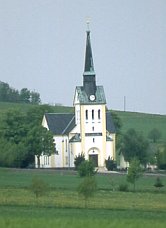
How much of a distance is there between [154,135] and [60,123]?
23451mm

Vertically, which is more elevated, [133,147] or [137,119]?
[137,119]

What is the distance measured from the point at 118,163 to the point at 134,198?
5857 centimetres

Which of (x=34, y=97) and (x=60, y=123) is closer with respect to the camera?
(x=60, y=123)

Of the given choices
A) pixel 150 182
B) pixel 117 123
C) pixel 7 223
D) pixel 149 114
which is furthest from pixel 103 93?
pixel 7 223

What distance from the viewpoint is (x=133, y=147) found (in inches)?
4739

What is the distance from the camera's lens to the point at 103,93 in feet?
404

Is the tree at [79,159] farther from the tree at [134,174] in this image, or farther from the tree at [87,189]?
the tree at [87,189]

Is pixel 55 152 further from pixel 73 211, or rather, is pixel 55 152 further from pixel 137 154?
pixel 73 211

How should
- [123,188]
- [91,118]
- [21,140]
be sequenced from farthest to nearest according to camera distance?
[91,118] → [21,140] → [123,188]

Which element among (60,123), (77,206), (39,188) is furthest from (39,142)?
(77,206)

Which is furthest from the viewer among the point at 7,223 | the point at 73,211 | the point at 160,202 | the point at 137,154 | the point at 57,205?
the point at 137,154

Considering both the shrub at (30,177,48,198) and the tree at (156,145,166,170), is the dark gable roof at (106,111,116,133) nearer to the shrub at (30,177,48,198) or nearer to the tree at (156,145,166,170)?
the tree at (156,145,166,170)

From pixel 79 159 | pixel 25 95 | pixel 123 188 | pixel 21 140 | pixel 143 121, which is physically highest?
pixel 25 95

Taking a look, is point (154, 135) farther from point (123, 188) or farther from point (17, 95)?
point (123, 188)
